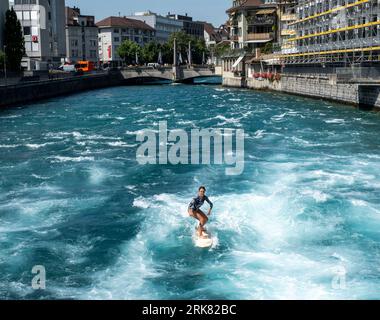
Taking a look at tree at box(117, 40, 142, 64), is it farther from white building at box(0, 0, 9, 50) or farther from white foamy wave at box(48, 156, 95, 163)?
white foamy wave at box(48, 156, 95, 163)

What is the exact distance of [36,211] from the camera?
87.9 feet

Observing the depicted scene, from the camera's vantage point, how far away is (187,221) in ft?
81.1

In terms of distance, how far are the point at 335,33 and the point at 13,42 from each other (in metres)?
52.2

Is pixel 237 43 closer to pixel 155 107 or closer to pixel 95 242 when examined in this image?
pixel 155 107

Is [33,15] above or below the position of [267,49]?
above

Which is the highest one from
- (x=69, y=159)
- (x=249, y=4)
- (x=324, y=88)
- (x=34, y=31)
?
(x=249, y=4)

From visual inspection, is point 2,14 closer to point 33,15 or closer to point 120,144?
point 33,15

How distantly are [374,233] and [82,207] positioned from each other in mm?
12963

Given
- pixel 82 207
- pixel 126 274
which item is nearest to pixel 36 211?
pixel 82 207

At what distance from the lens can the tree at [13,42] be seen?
3851 inches

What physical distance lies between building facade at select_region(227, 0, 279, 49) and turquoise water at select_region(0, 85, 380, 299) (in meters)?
80.2

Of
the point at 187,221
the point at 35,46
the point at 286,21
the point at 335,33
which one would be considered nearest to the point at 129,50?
the point at 35,46

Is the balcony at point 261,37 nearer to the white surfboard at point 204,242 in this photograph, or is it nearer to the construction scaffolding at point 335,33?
the construction scaffolding at point 335,33

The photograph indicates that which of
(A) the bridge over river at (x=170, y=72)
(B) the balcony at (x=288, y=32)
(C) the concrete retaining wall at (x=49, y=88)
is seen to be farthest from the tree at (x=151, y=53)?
(B) the balcony at (x=288, y=32)
